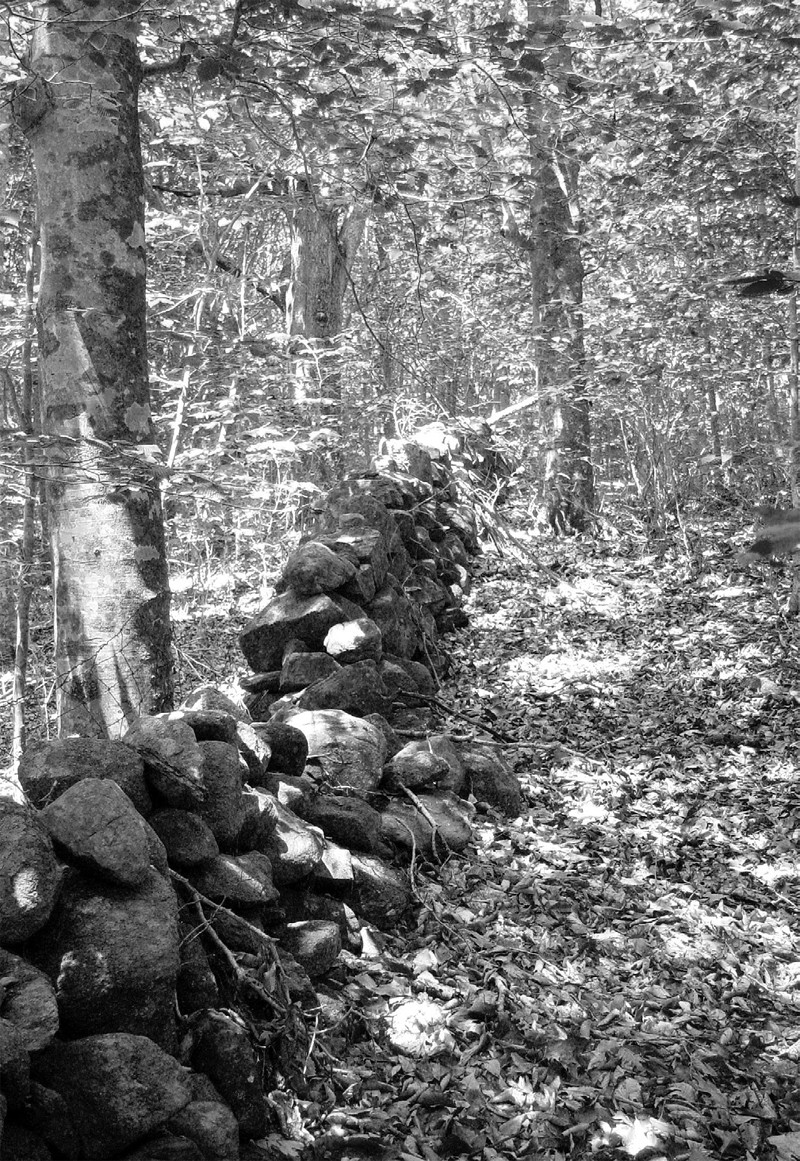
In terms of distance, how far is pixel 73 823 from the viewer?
7.22ft

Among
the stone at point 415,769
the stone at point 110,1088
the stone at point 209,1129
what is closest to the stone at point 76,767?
the stone at point 110,1088

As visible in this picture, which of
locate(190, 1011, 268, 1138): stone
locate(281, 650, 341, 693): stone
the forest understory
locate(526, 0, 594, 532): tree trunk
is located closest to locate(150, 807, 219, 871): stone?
locate(190, 1011, 268, 1138): stone

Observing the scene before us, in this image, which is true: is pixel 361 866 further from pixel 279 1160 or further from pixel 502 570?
pixel 502 570

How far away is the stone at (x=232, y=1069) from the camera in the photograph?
85.7 inches

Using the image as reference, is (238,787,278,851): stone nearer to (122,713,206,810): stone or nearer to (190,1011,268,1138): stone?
(122,713,206,810): stone

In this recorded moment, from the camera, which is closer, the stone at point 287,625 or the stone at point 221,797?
the stone at point 221,797

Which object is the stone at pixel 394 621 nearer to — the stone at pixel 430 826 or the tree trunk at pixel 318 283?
the stone at pixel 430 826

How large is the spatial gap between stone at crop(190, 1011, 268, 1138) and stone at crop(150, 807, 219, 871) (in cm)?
48

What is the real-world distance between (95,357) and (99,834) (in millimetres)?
2077

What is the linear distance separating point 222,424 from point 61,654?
3.44m

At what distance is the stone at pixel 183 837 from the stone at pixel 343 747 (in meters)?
1.17

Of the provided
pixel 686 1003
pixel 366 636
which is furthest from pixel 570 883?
pixel 366 636

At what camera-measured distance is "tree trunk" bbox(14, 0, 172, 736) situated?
11.2 ft

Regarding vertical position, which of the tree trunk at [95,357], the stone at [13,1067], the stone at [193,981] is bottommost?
the stone at [193,981]
